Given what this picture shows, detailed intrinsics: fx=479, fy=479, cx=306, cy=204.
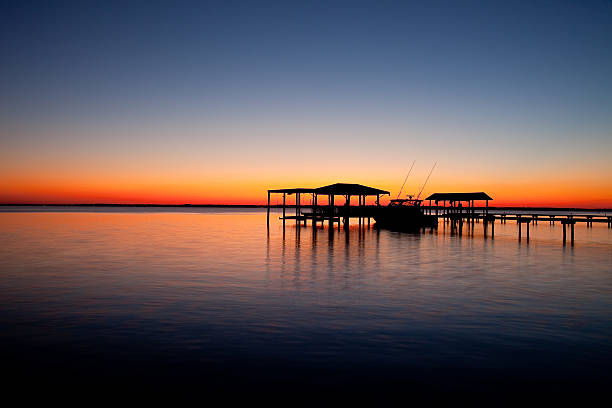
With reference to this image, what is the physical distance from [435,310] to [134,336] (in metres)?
6.64

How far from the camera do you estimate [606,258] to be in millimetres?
23547

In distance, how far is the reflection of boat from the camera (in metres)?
48.6

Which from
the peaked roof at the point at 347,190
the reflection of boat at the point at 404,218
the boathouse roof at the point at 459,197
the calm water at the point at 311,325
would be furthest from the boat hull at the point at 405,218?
the calm water at the point at 311,325

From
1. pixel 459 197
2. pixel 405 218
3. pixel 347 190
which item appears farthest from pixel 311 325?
pixel 459 197

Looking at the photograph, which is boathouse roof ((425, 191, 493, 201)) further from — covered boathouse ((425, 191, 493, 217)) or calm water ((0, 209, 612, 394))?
calm water ((0, 209, 612, 394))

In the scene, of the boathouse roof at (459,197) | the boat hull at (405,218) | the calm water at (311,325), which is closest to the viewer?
the calm water at (311,325)

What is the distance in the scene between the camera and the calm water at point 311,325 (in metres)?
6.75

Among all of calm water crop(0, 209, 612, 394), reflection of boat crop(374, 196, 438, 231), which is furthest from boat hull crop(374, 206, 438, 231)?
calm water crop(0, 209, 612, 394)

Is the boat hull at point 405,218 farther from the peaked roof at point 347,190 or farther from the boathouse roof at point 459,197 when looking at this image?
the boathouse roof at point 459,197

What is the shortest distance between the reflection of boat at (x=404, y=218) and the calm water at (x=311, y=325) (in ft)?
93.8

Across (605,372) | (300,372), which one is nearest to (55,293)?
(300,372)

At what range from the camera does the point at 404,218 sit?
1959 inches

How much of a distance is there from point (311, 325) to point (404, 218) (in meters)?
41.4

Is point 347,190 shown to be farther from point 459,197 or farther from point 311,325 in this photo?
point 311,325
